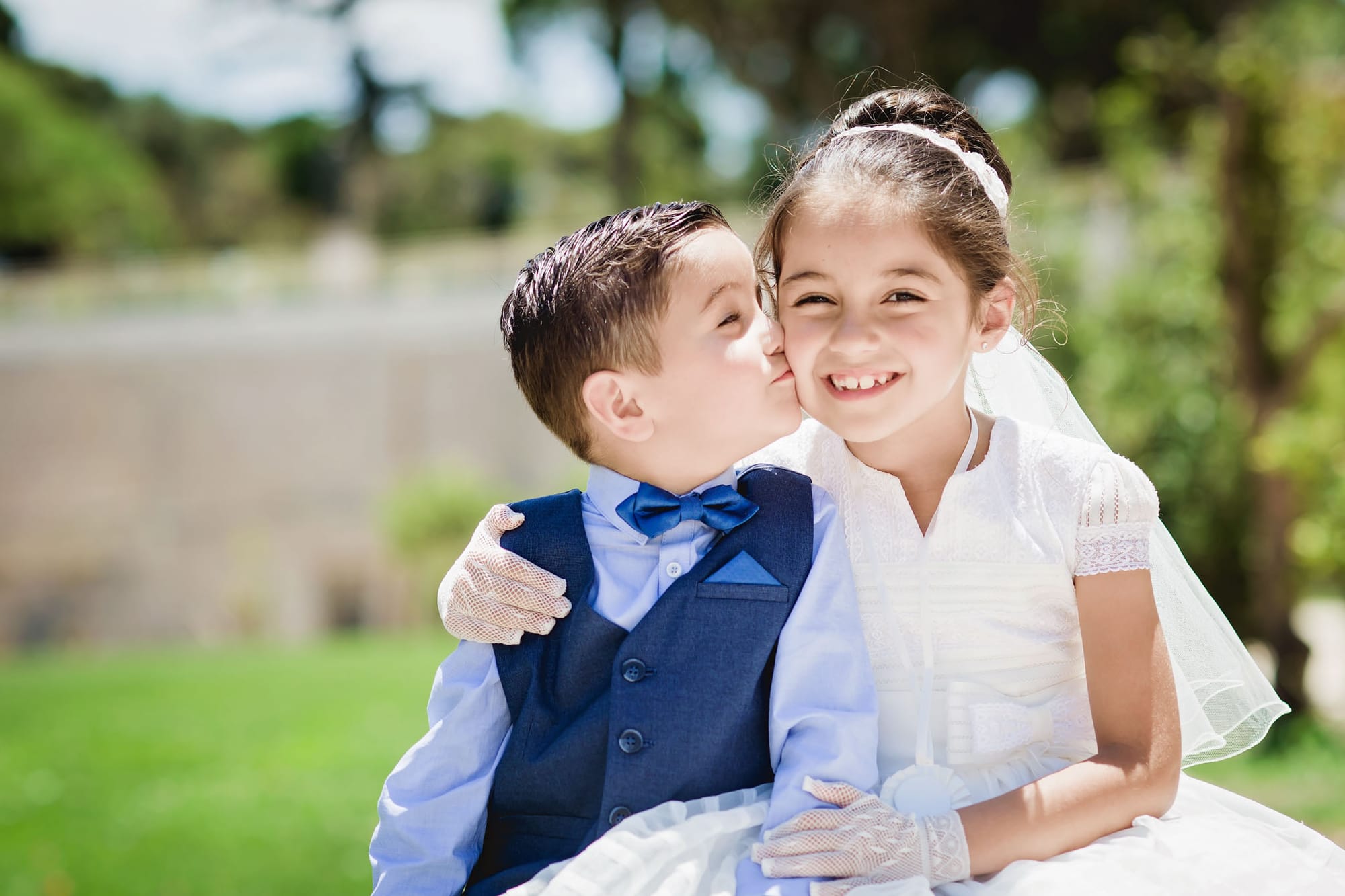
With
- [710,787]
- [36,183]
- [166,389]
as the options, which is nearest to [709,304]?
[710,787]

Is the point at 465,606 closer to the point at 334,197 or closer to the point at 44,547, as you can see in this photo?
the point at 44,547

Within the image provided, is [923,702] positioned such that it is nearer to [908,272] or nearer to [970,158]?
[908,272]

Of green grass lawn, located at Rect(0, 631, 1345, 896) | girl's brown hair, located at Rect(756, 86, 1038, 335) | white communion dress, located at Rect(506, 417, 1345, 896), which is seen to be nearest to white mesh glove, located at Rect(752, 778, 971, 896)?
white communion dress, located at Rect(506, 417, 1345, 896)

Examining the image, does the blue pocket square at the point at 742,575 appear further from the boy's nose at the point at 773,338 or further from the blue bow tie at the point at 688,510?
the boy's nose at the point at 773,338

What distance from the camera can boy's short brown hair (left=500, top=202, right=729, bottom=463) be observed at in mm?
1815

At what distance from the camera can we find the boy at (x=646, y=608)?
67.5 inches

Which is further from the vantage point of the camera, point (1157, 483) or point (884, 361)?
point (1157, 483)

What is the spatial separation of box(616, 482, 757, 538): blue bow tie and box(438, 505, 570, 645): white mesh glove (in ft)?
0.51

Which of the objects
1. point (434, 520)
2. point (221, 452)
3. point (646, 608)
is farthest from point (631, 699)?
point (221, 452)

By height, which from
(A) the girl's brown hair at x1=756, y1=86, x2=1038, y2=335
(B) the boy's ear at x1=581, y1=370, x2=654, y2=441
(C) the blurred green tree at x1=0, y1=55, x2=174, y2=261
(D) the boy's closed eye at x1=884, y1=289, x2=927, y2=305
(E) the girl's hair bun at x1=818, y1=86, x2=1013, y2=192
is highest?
(C) the blurred green tree at x1=0, y1=55, x2=174, y2=261

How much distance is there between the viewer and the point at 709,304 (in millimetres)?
1831

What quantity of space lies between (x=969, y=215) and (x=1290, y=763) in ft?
17.9

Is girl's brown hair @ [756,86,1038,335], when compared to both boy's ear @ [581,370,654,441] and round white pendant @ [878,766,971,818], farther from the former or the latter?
round white pendant @ [878,766,971,818]

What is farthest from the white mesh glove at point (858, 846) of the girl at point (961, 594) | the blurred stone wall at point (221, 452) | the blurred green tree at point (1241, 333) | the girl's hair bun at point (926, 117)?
the blurred stone wall at point (221, 452)
